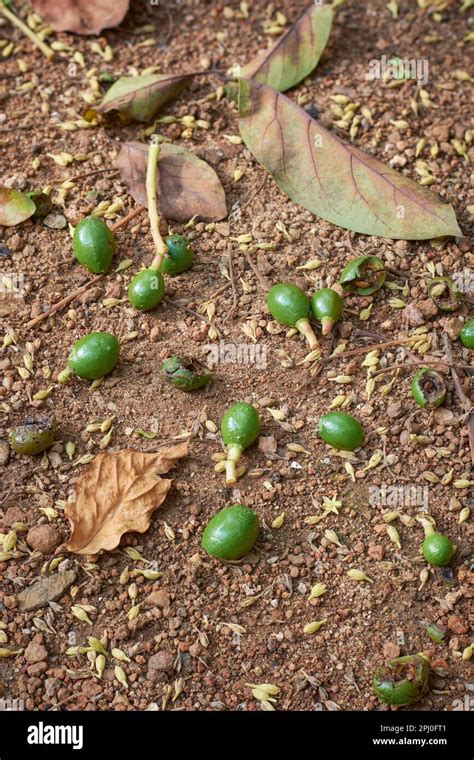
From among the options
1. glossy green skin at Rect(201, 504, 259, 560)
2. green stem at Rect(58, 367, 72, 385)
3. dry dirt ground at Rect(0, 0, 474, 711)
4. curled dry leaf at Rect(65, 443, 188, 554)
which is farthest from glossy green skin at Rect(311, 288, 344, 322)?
green stem at Rect(58, 367, 72, 385)

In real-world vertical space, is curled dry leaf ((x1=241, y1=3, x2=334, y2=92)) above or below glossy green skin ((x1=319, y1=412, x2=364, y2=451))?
above

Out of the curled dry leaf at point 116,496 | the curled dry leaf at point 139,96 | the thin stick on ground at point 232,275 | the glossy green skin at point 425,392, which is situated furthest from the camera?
the curled dry leaf at point 139,96

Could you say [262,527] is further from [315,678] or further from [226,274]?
[226,274]

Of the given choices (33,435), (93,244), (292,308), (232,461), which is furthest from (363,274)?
(33,435)

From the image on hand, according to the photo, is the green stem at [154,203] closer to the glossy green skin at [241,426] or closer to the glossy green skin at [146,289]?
the glossy green skin at [146,289]

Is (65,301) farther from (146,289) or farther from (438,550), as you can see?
(438,550)

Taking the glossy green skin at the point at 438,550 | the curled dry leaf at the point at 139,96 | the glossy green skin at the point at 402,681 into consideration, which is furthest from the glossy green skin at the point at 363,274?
the glossy green skin at the point at 402,681

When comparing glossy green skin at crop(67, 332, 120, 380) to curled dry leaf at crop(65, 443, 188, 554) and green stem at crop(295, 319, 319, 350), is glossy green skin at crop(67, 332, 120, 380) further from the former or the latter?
green stem at crop(295, 319, 319, 350)

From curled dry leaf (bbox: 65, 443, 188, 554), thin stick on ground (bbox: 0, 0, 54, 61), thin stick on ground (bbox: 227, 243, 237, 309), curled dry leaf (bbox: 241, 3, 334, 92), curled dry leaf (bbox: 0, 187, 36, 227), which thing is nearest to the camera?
curled dry leaf (bbox: 65, 443, 188, 554)
